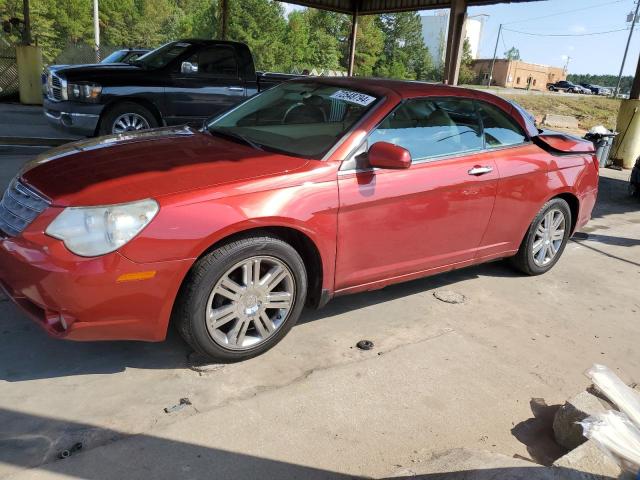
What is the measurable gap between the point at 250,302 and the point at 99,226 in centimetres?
93

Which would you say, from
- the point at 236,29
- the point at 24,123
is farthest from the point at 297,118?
the point at 236,29

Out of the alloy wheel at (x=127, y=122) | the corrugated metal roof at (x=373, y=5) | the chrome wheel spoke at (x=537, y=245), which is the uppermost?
the corrugated metal roof at (x=373, y=5)

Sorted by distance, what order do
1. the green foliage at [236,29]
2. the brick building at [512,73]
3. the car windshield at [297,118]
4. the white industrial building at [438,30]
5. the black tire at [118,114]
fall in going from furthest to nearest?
the white industrial building at [438,30]
the brick building at [512,73]
the green foliage at [236,29]
the black tire at [118,114]
the car windshield at [297,118]

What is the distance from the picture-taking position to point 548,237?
4.89m

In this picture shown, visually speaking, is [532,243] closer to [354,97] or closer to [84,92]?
[354,97]

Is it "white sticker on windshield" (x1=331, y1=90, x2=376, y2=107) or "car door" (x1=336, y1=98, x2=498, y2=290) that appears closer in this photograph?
"car door" (x1=336, y1=98, x2=498, y2=290)

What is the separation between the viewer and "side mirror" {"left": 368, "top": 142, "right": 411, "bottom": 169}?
10.8 feet

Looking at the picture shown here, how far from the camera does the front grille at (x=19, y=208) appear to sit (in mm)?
2772

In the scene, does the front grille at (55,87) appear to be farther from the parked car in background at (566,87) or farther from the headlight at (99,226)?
the parked car in background at (566,87)

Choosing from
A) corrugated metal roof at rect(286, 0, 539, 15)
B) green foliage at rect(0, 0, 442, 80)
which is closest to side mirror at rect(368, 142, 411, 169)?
corrugated metal roof at rect(286, 0, 539, 15)


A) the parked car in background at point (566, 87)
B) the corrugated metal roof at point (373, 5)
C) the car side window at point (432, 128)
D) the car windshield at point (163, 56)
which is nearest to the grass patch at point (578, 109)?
the corrugated metal roof at point (373, 5)

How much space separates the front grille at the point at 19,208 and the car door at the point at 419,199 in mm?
1658

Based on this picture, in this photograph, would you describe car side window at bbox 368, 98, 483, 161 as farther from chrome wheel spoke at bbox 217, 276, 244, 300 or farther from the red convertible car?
chrome wheel spoke at bbox 217, 276, 244, 300

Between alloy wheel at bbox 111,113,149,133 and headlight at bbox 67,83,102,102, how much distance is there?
419 mm
